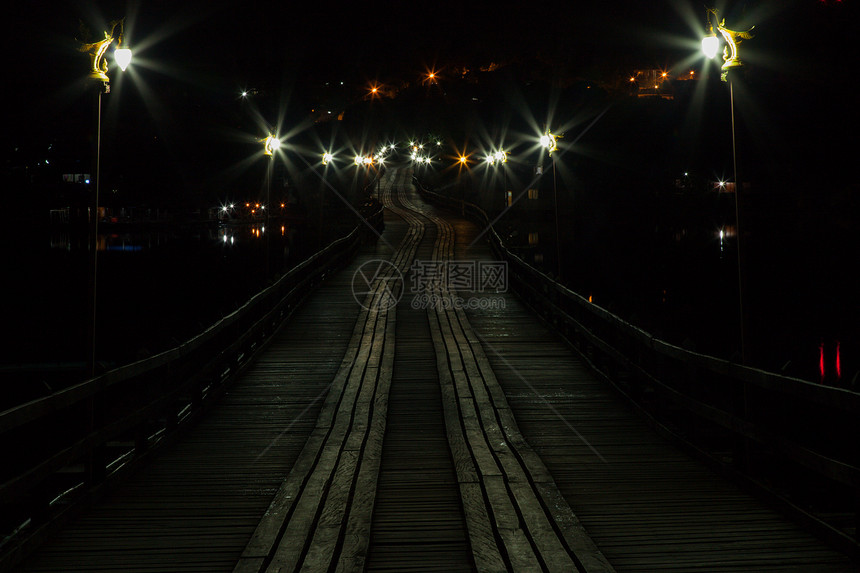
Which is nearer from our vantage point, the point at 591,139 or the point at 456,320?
the point at 456,320

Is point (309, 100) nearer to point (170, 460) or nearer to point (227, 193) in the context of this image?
point (227, 193)

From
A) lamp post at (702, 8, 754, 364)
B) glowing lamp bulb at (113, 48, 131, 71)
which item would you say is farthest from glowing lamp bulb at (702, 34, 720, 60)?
glowing lamp bulb at (113, 48, 131, 71)

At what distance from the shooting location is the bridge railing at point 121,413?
5906mm

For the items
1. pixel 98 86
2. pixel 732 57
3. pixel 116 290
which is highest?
pixel 732 57

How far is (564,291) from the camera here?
51.4 ft

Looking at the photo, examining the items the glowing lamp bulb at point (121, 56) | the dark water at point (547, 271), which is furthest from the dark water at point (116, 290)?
the glowing lamp bulb at point (121, 56)

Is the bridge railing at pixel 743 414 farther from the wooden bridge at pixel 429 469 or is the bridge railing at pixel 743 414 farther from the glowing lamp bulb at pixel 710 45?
the glowing lamp bulb at pixel 710 45

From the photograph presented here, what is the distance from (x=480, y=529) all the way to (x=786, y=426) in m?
16.9

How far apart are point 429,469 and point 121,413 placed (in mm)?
3536

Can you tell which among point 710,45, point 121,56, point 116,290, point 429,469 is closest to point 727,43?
point 710,45

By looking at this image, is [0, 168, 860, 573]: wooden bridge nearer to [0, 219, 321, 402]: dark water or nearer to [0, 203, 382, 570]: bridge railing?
[0, 203, 382, 570]: bridge railing

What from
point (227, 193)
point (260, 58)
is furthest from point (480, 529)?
point (227, 193)

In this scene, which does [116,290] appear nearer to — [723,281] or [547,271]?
[547,271]

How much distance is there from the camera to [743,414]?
1313cm
